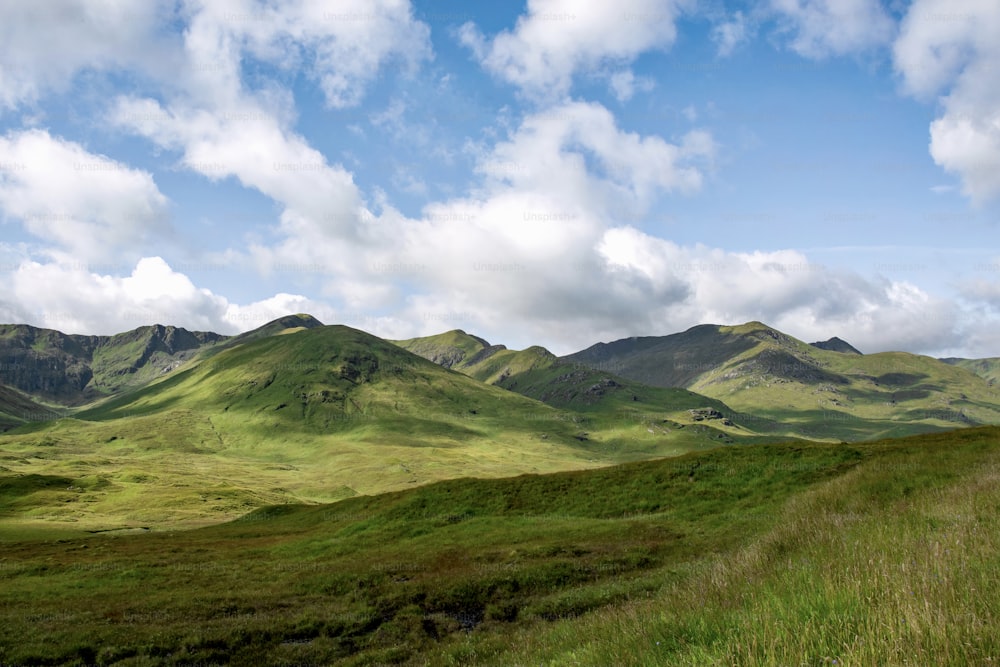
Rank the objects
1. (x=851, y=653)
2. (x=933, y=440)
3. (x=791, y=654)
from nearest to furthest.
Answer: (x=851, y=653)
(x=791, y=654)
(x=933, y=440)

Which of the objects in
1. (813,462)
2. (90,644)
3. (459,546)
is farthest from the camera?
(813,462)

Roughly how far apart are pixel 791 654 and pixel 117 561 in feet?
161

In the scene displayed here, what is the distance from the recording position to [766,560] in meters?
11.9

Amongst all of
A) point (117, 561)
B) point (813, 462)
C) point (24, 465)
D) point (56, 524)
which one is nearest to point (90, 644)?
point (117, 561)

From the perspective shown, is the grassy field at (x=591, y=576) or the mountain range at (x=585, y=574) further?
the mountain range at (x=585, y=574)

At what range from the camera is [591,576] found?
2470 cm

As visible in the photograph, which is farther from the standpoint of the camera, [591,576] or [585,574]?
[585,574]

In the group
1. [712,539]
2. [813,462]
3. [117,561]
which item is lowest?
[117,561]

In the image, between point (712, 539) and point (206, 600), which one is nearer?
point (206, 600)

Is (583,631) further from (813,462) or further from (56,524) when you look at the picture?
(56,524)

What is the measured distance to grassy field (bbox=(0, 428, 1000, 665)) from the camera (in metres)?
6.15

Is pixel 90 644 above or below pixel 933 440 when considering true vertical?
below

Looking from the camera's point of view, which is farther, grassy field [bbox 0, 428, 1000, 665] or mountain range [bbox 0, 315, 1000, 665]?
mountain range [bbox 0, 315, 1000, 665]

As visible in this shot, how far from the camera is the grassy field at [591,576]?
6148mm
